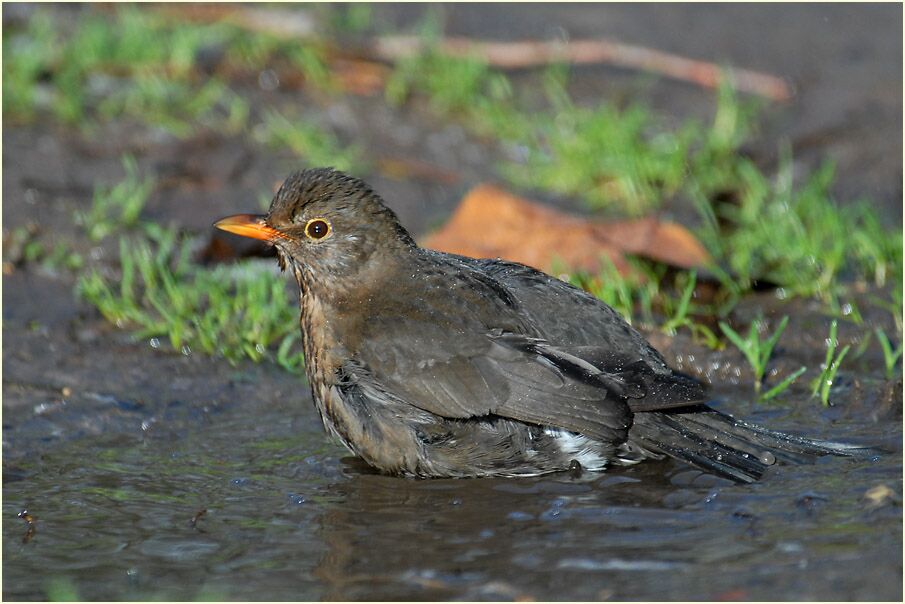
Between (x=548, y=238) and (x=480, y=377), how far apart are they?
2.17 meters

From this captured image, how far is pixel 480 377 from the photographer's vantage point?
4781 millimetres

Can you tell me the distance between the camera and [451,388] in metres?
4.79

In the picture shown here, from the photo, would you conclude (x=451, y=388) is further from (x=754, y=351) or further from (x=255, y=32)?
(x=255, y=32)

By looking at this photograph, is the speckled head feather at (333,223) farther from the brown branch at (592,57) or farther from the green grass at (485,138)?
the brown branch at (592,57)

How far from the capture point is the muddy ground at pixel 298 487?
3.92 metres

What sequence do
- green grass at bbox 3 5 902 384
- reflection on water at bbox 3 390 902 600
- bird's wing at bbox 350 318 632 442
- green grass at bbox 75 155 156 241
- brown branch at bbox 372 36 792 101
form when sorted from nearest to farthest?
reflection on water at bbox 3 390 902 600 < bird's wing at bbox 350 318 632 442 < green grass at bbox 3 5 902 384 < green grass at bbox 75 155 156 241 < brown branch at bbox 372 36 792 101

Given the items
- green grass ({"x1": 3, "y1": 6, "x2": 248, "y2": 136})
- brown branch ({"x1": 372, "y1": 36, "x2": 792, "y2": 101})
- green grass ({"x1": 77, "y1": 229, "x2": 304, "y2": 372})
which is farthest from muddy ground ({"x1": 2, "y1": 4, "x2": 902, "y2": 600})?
brown branch ({"x1": 372, "y1": 36, "x2": 792, "y2": 101})

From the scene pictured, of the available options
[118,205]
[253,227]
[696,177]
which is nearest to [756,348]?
[253,227]

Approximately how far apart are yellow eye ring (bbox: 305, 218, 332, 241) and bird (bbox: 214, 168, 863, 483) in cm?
2

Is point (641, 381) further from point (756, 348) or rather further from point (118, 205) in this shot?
point (118, 205)

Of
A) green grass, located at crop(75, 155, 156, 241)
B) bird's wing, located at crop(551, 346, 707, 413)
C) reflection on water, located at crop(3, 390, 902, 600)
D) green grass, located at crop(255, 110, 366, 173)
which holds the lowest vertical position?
reflection on water, located at crop(3, 390, 902, 600)

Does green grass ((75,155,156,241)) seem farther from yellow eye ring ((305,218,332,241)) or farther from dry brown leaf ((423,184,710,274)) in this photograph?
yellow eye ring ((305,218,332,241))

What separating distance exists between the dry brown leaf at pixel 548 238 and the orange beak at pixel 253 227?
1.66 metres

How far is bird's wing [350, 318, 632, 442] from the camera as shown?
15.4 feet
